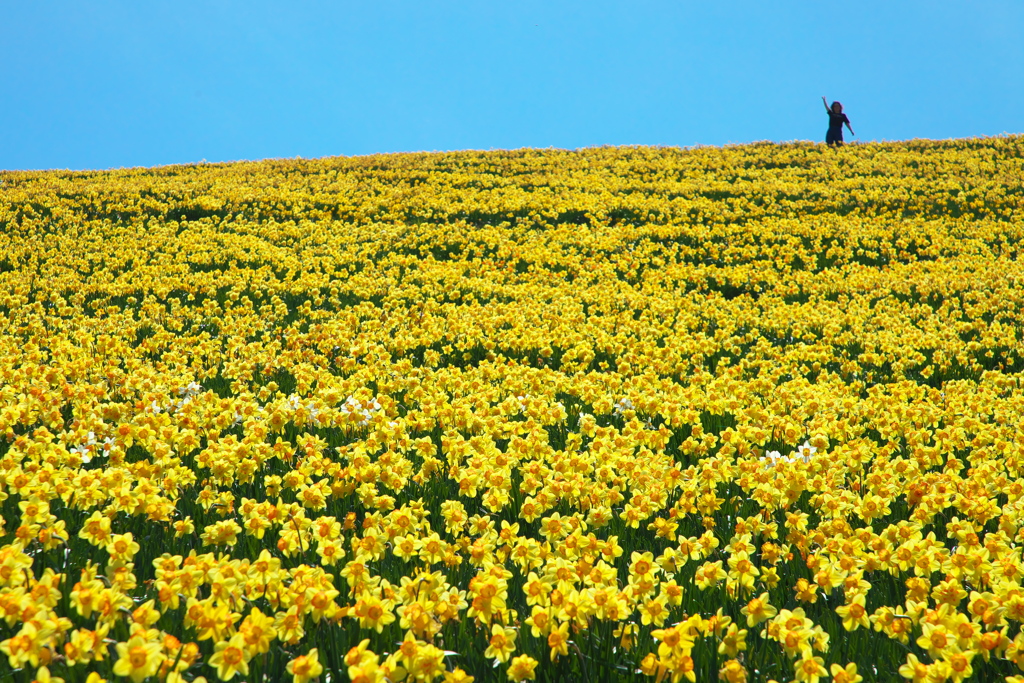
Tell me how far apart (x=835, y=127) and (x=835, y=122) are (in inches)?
9.2

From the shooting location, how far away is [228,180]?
25938mm

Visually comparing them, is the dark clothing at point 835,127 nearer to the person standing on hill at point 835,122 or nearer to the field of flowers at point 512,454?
the person standing on hill at point 835,122

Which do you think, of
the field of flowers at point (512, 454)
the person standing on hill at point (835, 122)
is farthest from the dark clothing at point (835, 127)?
the field of flowers at point (512, 454)

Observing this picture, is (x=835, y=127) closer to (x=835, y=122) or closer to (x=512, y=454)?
(x=835, y=122)

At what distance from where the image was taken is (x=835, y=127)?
3341cm

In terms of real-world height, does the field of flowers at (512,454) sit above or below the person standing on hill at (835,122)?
below

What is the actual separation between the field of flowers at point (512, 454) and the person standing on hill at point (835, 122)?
16.8 m

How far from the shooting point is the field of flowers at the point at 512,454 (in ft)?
9.15

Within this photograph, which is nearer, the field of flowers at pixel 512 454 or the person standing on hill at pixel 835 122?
the field of flowers at pixel 512 454

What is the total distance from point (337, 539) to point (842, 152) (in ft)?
105

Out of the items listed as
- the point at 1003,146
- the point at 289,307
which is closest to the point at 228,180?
the point at 289,307

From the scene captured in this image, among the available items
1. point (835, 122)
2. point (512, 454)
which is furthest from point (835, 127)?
point (512, 454)

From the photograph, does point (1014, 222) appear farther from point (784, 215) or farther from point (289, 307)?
point (289, 307)

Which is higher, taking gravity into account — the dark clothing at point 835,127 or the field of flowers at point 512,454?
the dark clothing at point 835,127
